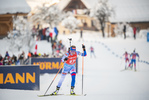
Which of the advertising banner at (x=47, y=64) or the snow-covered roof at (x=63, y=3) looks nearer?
the advertising banner at (x=47, y=64)

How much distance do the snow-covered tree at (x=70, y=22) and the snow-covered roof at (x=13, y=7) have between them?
19.9m

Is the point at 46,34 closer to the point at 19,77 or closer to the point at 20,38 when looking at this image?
the point at 20,38

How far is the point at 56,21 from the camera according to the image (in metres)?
36.9


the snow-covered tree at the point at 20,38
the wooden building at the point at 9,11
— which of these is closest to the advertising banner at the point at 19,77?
the snow-covered tree at the point at 20,38

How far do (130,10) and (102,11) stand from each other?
13.7 feet

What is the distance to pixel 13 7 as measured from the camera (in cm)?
1992

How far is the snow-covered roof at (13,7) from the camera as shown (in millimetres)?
19828

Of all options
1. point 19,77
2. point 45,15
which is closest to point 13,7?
point 19,77

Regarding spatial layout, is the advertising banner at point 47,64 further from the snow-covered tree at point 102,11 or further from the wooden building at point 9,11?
the snow-covered tree at point 102,11

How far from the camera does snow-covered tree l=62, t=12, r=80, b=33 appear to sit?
40219mm

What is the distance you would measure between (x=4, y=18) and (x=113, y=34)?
18.8 metres

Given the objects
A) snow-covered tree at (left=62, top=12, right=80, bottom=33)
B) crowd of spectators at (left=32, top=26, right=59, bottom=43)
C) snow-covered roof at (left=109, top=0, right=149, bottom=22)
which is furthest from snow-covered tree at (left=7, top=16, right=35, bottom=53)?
snow-covered tree at (left=62, top=12, right=80, bottom=33)

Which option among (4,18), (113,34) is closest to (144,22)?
(113,34)

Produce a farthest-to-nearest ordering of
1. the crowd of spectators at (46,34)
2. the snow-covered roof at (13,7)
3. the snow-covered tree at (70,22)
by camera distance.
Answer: the snow-covered tree at (70,22) < the crowd of spectators at (46,34) < the snow-covered roof at (13,7)
